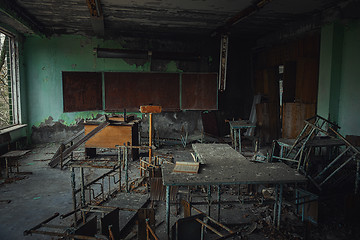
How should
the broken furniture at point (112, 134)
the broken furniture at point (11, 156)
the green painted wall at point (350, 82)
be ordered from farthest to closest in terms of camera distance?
the broken furniture at point (112, 134), the green painted wall at point (350, 82), the broken furniture at point (11, 156)

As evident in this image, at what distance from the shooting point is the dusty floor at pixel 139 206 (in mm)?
2875

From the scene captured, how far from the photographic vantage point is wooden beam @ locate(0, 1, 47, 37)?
513 centimetres

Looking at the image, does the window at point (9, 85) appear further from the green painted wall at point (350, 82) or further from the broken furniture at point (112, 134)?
the green painted wall at point (350, 82)

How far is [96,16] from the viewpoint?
230 inches

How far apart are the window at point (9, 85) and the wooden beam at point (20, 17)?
0.71 meters

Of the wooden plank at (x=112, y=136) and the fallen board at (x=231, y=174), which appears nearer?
the fallen board at (x=231, y=174)

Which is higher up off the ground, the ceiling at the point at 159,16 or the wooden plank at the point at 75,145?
the ceiling at the point at 159,16

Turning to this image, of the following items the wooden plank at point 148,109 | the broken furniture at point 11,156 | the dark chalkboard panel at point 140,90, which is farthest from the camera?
the dark chalkboard panel at point 140,90

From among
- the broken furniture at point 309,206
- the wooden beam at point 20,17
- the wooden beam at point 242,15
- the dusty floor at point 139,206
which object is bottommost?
the dusty floor at point 139,206

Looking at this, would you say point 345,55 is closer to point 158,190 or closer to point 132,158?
point 158,190

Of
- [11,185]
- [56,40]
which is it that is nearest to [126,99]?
[56,40]

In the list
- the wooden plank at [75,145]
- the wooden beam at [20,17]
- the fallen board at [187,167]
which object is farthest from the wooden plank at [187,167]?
the wooden beam at [20,17]

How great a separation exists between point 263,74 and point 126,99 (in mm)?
4765

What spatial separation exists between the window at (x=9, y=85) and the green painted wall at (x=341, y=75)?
8301 millimetres
